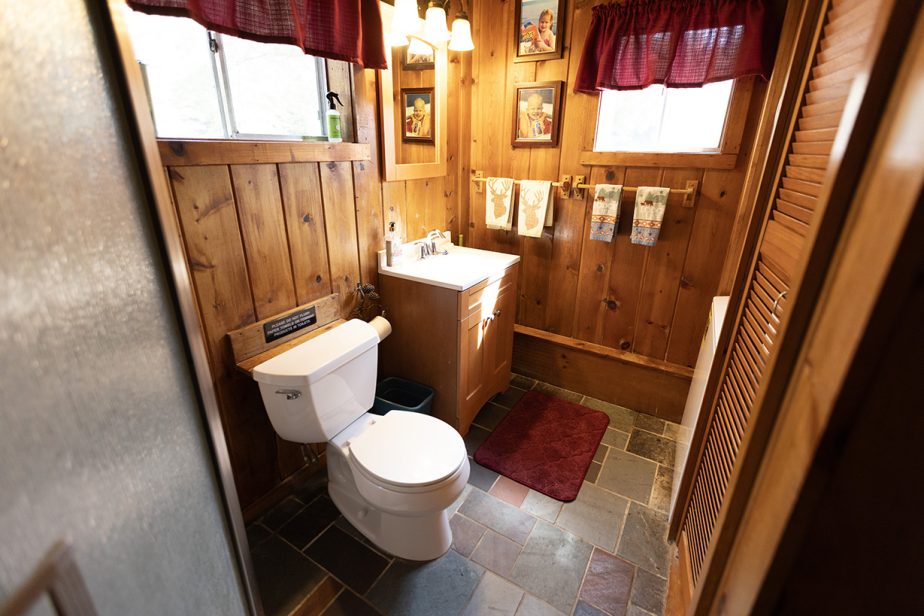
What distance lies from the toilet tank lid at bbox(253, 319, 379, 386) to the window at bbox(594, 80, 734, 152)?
62.7 inches

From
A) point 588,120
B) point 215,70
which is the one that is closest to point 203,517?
point 215,70

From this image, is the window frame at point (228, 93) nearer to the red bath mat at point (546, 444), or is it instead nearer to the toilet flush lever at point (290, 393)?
the toilet flush lever at point (290, 393)

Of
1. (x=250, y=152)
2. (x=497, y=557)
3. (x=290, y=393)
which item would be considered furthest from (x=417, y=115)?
(x=497, y=557)

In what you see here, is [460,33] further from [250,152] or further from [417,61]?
[250,152]

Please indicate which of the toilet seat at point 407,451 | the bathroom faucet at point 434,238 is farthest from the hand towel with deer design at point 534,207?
the toilet seat at point 407,451

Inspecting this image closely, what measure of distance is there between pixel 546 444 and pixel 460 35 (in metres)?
2.07

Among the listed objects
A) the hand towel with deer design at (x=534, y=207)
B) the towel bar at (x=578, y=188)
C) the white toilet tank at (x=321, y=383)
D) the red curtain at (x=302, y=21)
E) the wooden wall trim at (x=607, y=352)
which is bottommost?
the wooden wall trim at (x=607, y=352)

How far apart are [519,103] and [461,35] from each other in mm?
521

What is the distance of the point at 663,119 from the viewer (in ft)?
7.04

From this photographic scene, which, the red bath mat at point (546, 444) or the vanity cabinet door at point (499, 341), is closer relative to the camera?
the red bath mat at point (546, 444)

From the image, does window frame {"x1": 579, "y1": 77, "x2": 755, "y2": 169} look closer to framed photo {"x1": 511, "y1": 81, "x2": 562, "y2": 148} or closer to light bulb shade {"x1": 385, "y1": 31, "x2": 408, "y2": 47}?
framed photo {"x1": 511, "y1": 81, "x2": 562, "y2": 148}

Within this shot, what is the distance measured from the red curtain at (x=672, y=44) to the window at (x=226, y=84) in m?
1.32

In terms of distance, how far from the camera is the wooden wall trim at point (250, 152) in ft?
4.11

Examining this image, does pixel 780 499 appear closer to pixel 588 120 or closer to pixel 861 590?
pixel 861 590
